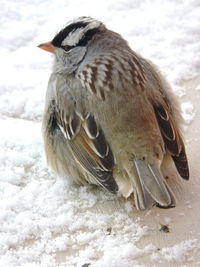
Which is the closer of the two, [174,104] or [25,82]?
[174,104]

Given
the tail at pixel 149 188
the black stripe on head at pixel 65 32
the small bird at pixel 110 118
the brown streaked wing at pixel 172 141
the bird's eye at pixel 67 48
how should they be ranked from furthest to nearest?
the bird's eye at pixel 67 48, the black stripe on head at pixel 65 32, the brown streaked wing at pixel 172 141, the small bird at pixel 110 118, the tail at pixel 149 188

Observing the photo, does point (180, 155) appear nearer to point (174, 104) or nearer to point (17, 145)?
Result: point (174, 104)

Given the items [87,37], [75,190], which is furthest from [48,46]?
[75,190]

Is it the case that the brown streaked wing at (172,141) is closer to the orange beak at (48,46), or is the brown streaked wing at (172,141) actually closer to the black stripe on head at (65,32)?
the black stripe on head at (65,32)

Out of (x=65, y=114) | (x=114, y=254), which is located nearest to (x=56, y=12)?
(x=65, y=114)

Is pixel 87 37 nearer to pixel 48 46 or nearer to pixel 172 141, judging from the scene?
pixel 48 46

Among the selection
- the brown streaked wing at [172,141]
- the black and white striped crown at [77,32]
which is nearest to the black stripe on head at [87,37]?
the black and white striped crown at [77,32]
